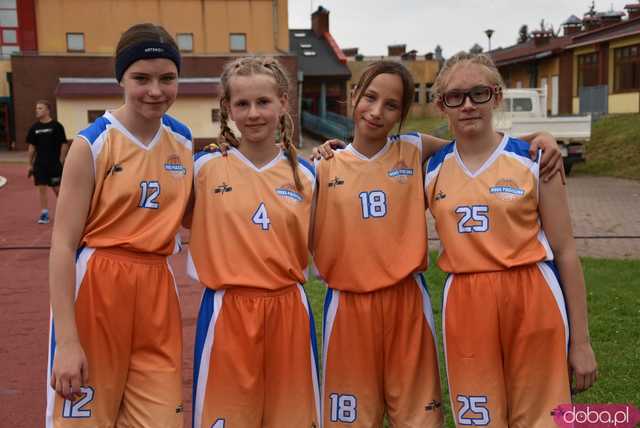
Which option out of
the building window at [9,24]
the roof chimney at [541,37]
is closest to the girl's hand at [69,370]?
the building window at [9,24]

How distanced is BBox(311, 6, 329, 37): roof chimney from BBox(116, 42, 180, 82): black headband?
141 feet

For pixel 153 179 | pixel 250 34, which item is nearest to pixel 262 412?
pixel 153 179

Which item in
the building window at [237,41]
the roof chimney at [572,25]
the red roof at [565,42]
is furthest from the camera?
the roof chimney at [572,25]

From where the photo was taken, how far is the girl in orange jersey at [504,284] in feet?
9.82

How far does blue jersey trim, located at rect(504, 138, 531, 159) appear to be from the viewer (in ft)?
10.4

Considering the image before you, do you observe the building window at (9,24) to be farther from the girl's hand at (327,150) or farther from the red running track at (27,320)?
the girl's hand at (327,150)

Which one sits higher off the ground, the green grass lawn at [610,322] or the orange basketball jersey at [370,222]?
the orange basketball jersey at [370,222]

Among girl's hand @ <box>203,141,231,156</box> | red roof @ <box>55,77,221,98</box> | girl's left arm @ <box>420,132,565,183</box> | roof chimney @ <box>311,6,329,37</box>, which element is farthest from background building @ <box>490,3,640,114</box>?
girl's hand @ <box>203,141,231,156</box>

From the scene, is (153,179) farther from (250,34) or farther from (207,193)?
(250,34)

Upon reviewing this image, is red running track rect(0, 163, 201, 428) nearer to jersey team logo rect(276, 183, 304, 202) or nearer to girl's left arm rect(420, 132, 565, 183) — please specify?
jersey team logo rect(276, 183, 304, 202)

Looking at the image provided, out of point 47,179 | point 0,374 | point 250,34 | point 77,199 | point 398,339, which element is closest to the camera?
point 77,199

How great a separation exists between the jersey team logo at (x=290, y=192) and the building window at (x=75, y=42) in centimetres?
3156

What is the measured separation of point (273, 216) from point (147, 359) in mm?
802

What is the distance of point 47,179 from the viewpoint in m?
12.7
